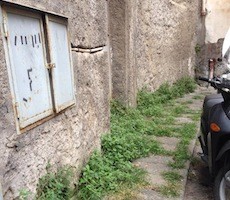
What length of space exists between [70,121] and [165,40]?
486 cm

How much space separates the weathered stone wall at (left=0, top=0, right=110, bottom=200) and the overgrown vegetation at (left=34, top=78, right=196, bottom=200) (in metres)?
0.12

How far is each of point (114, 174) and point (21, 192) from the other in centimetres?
125

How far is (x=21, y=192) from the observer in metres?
1.80

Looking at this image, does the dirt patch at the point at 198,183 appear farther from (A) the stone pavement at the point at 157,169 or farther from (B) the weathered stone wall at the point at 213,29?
(B) the weathered stone wall at the point at 213,29

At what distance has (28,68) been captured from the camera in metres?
1.88

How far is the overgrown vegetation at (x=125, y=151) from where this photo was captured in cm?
230

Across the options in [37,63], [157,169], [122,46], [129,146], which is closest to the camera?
[37,63]

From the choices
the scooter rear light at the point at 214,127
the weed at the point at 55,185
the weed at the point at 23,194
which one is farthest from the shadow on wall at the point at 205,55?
the weed at the point at 23,194

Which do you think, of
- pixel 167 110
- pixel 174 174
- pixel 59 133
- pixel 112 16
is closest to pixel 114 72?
pixel 112 16

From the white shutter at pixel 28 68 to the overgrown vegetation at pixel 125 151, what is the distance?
53cm

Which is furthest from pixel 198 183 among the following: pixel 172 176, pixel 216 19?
pixel 216 19

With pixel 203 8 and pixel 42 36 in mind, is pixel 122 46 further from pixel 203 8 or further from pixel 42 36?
pixel 203 8

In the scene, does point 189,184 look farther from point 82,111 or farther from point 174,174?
point 82,111

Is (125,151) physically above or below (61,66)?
below
